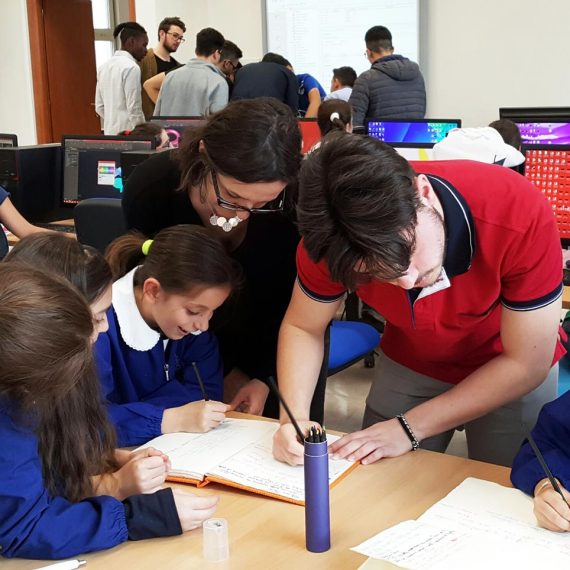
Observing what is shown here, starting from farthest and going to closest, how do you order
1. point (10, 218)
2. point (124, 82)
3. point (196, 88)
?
point (124, 82), point (196, 88), point (10, 218)

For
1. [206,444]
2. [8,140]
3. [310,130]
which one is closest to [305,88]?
[310,130]

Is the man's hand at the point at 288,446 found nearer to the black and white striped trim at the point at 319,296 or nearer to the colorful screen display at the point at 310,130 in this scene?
the black and white striped trim at the point at 319,296

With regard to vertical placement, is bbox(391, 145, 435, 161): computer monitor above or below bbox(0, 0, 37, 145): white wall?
below

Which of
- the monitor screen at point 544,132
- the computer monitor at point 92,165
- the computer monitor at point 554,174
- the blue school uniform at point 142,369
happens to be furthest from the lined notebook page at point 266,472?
the computer monitor at point 92,165

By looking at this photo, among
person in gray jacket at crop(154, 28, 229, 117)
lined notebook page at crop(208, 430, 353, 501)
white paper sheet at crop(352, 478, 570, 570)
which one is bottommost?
lined notebook page at crop(208, 430, 353, 501)

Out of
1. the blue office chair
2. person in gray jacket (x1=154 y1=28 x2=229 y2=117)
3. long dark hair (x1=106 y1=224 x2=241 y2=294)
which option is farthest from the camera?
person in gray jacket (x1=154 y1=28 x2=229 y2=117)

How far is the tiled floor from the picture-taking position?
10.8 feet

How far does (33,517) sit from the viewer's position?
123cm

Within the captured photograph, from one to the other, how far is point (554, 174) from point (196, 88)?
11.1ft

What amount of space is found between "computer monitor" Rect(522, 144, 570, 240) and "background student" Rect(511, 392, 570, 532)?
1.48 m

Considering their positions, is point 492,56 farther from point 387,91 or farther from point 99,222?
point 99,222

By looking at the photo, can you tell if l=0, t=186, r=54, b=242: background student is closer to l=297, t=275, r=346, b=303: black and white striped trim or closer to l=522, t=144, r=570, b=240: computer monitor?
l=522, t=144, r=570, b=240: computer monitor

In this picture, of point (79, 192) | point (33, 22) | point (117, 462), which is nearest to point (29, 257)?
point (117, 462)

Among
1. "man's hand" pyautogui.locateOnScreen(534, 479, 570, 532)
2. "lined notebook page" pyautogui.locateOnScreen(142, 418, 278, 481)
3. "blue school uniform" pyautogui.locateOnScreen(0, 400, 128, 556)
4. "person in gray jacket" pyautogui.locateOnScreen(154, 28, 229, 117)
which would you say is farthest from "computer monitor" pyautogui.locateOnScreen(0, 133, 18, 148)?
"man's hand" pyautogui.locateOnScreen(534, 479, 570, 532)
